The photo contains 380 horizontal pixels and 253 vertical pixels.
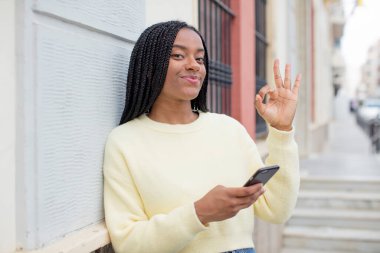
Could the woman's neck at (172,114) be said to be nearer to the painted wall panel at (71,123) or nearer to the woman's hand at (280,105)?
the painted wall panel at (71,123)

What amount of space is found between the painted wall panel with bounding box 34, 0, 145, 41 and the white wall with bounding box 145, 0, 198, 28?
0.11 metres

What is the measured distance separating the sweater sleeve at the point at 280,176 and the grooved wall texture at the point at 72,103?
614 millimetres

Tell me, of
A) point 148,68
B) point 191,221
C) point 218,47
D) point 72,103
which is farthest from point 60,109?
point 218,47

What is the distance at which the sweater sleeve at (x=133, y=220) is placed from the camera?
1525 mm

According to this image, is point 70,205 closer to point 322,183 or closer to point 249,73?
point 249,73

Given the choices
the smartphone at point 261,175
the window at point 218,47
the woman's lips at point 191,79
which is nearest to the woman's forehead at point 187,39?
the woman's lips at point 191,79

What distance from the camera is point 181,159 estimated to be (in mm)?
1711

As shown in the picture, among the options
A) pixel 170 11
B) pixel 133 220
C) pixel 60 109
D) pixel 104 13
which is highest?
pixel 170 11

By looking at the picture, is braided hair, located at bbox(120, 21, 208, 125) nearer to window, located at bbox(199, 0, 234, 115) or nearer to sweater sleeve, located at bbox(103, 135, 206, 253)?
sweater sleeve, located at bbox(103, 135, 206, 253)

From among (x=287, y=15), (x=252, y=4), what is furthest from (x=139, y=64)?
(x=287, y=15)

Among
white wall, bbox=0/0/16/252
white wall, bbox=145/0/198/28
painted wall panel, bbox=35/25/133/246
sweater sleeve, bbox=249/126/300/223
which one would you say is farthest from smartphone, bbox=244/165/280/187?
white wall, bbox=145/0/198/28

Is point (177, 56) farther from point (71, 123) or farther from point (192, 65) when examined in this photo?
point (71, 123)

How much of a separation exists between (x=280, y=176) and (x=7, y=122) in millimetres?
1037

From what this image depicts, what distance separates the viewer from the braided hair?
1.76m
